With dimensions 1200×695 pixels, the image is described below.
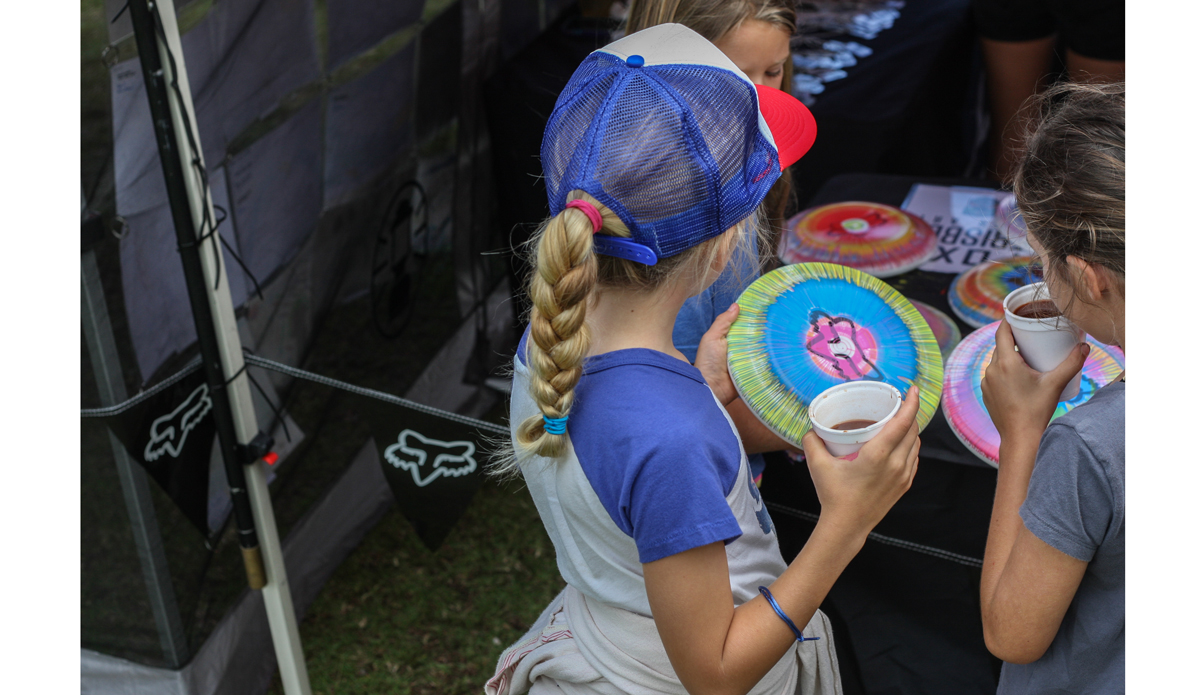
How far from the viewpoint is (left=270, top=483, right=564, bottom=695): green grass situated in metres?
2.45

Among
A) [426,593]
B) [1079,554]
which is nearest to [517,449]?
[1079,554]

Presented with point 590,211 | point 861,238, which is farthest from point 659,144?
point 861,238

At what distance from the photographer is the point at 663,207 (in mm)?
952

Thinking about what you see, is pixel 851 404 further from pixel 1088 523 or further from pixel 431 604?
pixel 431 604

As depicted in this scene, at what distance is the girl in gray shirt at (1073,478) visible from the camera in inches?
36.1

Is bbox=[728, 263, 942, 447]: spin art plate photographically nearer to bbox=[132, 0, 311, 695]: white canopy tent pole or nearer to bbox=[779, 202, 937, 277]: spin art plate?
bbox=[779, 202, 937, 277]: spin art plate

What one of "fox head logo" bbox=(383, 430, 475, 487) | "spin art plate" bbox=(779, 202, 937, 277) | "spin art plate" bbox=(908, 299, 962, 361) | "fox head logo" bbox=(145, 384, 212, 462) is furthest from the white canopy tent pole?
"spin art plate" bbox=(908, 299, 962, 361)

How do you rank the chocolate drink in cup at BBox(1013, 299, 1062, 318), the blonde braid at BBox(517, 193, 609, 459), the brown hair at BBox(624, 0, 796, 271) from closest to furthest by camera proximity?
the blonde braid at BBox(517, 193, 609, 459) → the chocolate drink in cup at BBox(1013, 299, 1062, 318) → the brown hair at BBox(624, 0, 796, 271)

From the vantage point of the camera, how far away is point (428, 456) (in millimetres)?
1862

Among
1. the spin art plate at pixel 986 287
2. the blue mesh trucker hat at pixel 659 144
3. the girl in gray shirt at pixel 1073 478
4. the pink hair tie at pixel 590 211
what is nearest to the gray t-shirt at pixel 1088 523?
the girl in gray shirt at pixel 1073 478

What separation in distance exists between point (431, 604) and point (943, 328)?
169 centimetres

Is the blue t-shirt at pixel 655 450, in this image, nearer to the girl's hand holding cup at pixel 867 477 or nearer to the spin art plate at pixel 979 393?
the girl's hand holding cup at pixel 867 477

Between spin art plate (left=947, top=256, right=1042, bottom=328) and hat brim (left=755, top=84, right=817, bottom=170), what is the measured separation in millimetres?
699

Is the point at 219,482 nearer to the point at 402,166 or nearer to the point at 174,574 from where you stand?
the point at 174,574
